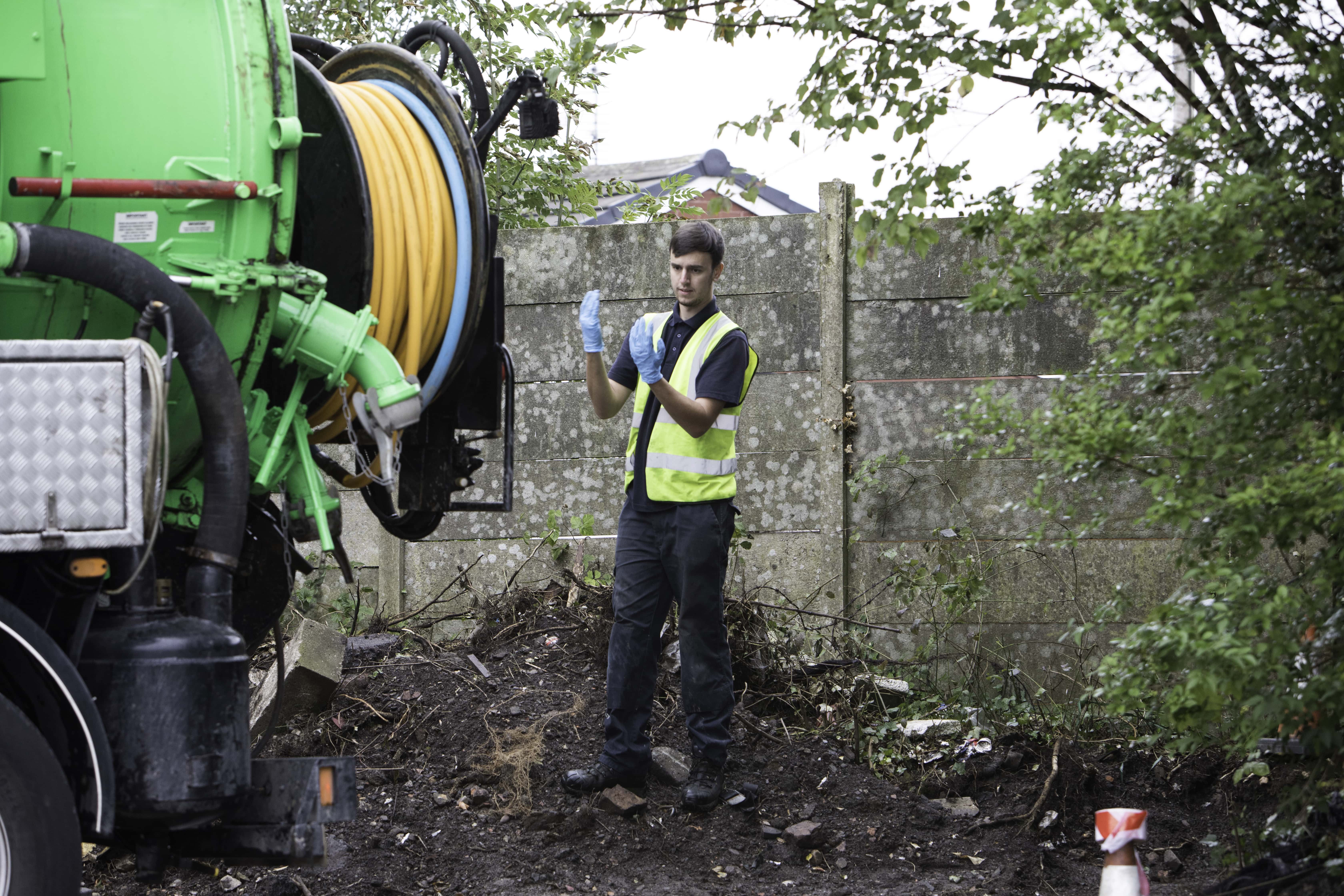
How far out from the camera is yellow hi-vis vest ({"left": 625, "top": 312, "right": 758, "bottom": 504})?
3953 millimetres

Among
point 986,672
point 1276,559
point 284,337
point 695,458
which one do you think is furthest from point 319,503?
point 1276,559

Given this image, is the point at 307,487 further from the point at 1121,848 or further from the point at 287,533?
the point at 1121,848

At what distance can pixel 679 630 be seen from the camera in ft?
13.2

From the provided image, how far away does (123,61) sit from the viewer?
247 cm

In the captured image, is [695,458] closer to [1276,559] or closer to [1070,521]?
[1070,521]

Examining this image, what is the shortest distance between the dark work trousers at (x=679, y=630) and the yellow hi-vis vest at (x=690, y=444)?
2.8 inches

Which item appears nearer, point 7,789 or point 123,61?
point 7,789

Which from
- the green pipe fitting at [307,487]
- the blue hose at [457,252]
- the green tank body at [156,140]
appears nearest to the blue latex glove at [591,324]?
the blue hose at [457,252]

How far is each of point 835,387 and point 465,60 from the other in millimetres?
2449

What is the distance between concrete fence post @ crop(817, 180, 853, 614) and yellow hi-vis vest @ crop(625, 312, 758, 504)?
42.9 inches

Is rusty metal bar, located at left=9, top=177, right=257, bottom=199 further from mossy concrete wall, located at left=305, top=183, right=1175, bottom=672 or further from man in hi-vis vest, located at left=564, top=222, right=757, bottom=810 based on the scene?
mossy concrete wall, located at left=305, top=183, right=1175, bottom=672

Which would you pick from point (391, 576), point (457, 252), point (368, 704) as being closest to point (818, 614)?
point (368, 704)

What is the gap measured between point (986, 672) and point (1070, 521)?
2.42 feet

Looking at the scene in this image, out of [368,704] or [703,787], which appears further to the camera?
[368,704]
